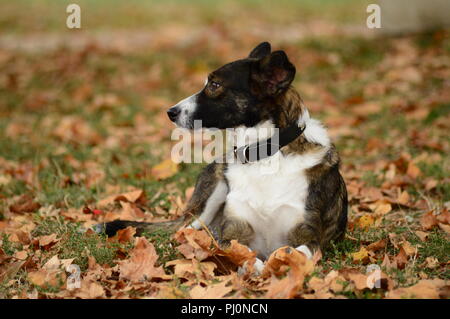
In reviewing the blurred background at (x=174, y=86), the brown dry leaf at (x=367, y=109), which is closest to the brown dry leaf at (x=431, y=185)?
the blurred background at (x=174, y=86)

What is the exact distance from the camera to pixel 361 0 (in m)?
18.3

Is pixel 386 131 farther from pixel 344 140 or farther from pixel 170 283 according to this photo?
pixel 170 283

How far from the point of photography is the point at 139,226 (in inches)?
177

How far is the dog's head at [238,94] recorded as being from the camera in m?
3.85

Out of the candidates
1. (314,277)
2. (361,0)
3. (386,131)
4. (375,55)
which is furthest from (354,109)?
(361,0)

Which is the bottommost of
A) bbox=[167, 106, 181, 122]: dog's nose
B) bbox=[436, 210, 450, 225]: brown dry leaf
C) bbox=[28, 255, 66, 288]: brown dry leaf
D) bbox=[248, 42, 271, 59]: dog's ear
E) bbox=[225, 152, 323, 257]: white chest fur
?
bbox=[28, 255, 66, 288]: brown dry leaf

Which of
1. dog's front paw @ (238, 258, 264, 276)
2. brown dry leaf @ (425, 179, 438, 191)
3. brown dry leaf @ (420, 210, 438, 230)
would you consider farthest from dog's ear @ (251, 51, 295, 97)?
brown dry leaf @ (425, 179, 438, 191)

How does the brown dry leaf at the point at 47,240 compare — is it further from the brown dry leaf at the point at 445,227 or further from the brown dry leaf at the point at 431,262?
the brown dry leaf at the point at 445,227

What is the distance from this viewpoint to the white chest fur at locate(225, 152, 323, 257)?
3.90 metres

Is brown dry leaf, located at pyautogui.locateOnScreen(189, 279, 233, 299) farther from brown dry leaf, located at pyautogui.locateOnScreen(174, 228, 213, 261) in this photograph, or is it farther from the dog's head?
the dog's head

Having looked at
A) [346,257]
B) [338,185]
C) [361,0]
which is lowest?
[346,257]

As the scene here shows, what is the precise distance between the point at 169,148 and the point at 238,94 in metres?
3.64

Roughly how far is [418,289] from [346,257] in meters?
0.83

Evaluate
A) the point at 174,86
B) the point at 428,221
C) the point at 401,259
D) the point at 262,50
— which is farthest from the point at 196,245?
the point at 174,86
